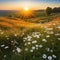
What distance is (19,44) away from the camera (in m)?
5.76

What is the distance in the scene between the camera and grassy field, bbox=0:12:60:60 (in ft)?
16.6

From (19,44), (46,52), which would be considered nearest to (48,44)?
(46,52)

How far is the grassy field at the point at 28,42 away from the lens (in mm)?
5055

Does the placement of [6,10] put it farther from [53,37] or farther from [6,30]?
[53,37]

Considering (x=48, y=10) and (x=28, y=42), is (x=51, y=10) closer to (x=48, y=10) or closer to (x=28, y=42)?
(x=48, y=10)

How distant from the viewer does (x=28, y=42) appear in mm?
5375

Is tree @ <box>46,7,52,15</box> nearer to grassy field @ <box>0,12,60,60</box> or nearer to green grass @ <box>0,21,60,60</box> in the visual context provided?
grassy field @ <box>0,12,60,60</box>

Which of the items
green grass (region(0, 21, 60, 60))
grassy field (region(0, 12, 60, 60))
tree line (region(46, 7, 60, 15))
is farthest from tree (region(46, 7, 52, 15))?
green grass (region(0, 21, 60, 60))

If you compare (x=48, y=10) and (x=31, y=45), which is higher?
(x=48, y=10)

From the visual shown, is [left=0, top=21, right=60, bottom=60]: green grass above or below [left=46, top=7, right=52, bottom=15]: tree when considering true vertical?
below

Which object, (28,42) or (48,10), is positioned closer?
(28,42)

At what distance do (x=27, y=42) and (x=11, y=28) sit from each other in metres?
1.60

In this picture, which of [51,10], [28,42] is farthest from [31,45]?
[51,10]

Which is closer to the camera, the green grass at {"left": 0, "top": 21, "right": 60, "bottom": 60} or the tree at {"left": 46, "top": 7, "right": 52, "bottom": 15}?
the green grass at {"left": 0, "top": 21, "right": 60, "bottom": 60}
